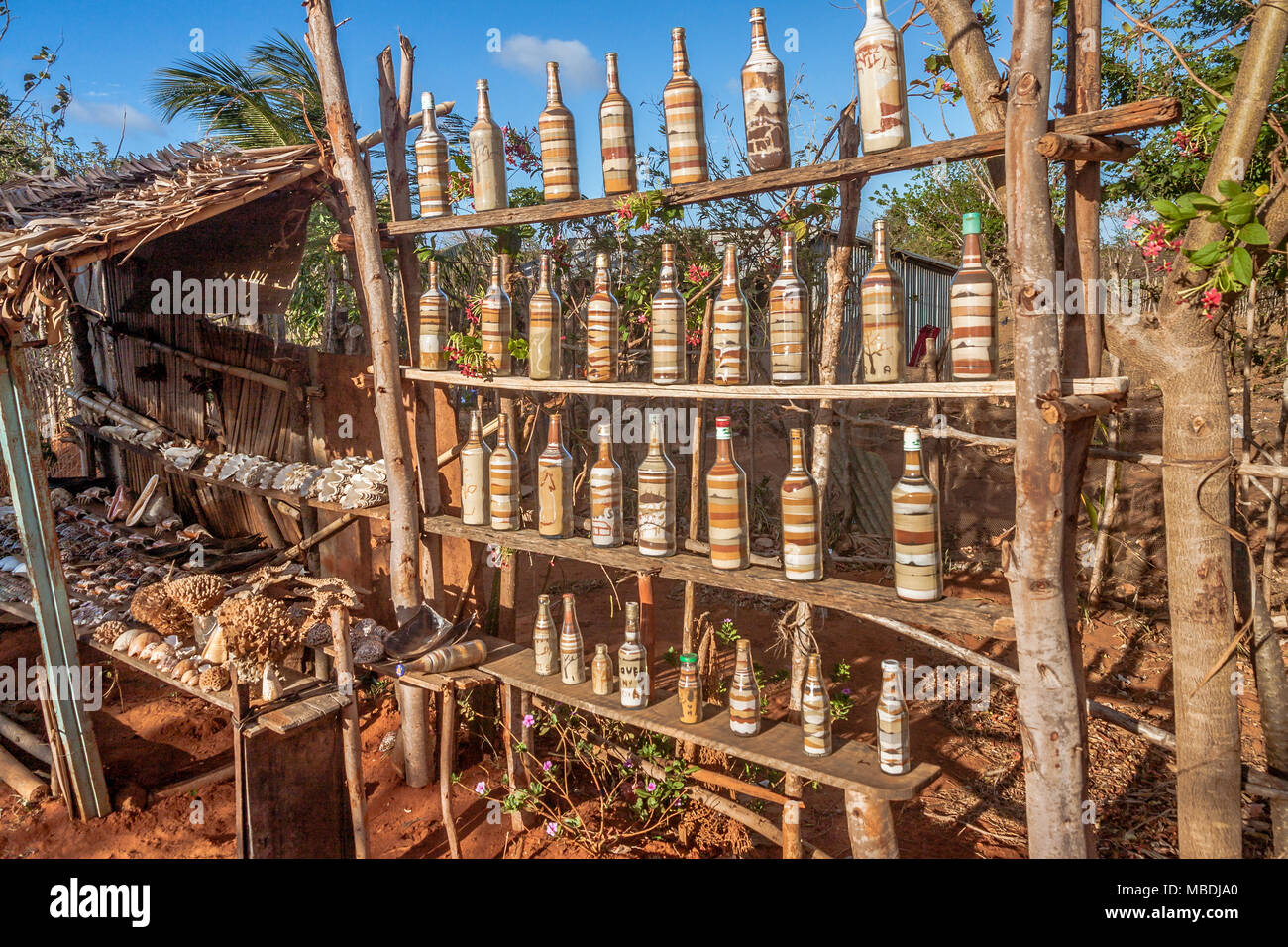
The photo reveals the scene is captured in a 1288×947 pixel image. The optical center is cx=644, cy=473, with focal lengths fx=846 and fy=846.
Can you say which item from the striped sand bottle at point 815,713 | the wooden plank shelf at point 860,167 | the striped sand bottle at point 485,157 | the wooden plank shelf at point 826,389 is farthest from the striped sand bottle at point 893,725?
the striped sand bottle at point 485,157

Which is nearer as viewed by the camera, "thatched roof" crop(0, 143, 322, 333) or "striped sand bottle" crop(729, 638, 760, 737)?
"striped sand bottle" crop(729, 638, 760, 737)

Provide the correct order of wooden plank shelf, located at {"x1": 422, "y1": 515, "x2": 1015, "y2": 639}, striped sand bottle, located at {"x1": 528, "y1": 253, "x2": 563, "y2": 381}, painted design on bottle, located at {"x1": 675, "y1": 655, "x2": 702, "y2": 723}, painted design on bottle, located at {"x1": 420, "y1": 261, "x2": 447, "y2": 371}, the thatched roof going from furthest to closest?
painted design on bottle, located at {"x1": 420, "y1": 261, "x2": 447, "y2": 371} < the thatched roof < striped sand bottle, located at {"x1": 528, "y1": 253, "x2": 563, "y2": 381} < painted design on bottle, located at {"x1": 675, "y1": 655, "x2": 702, "y2": 723} < wooden plank shelf, located at {"x1": 422, "y1": 515, "x2": 1015, "y2": 639}

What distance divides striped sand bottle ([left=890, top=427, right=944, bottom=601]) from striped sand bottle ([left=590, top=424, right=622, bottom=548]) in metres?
0.98

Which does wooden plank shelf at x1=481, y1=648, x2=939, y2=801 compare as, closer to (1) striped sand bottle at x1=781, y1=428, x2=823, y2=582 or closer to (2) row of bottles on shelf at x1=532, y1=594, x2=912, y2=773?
(2) row of bottles on shelf at x1=532, y1=594, x2=912, y2=773

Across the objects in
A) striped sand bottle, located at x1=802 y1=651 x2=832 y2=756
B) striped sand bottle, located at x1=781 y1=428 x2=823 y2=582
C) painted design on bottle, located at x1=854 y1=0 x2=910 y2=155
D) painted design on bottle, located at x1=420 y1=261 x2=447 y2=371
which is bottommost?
striped sand bottle, located at x1=802 y1=651 x2=832 y2=756

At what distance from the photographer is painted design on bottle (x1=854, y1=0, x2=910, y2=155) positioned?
7.30 feet

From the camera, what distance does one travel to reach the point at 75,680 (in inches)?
147

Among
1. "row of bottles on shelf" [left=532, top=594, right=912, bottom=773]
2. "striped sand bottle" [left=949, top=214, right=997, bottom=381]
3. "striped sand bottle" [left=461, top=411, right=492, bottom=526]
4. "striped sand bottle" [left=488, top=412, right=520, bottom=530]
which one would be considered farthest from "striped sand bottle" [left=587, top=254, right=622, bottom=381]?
"striped sand bottle" [left=949, top=214, right=997, bottom=381]

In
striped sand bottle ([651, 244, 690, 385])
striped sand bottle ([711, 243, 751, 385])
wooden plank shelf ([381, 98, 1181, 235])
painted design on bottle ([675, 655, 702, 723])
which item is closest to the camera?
wooden plank shelf ([381, 98, 1181, 235])

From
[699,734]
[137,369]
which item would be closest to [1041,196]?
[699,734]

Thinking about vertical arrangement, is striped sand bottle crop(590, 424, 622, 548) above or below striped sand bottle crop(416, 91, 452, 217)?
below

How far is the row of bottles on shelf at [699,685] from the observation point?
8.15ft

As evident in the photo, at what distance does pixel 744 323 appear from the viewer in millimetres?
2625

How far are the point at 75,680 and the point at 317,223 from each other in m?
10.6
